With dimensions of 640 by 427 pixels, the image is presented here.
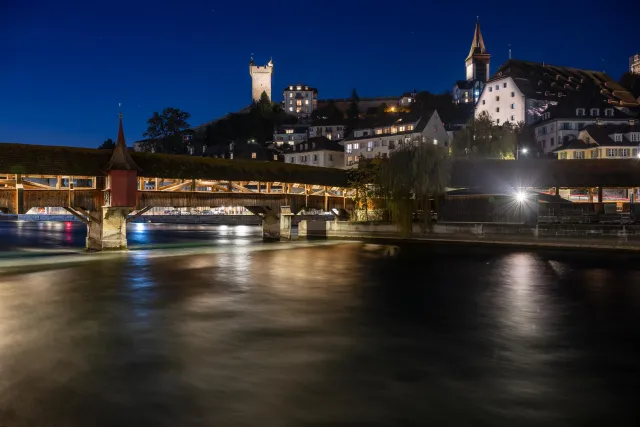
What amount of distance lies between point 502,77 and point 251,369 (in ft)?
306

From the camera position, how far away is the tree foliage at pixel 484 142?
6025 cm

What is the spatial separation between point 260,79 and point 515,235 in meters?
121

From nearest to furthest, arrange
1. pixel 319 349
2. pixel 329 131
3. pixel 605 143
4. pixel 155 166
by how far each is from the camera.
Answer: pixel 319 349
pixel 155 166
pixel 605 143
pixel 329 131

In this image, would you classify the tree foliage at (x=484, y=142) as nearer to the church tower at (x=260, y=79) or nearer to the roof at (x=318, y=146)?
the roof at (x=318, y=146)

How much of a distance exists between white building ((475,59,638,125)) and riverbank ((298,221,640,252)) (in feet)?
150

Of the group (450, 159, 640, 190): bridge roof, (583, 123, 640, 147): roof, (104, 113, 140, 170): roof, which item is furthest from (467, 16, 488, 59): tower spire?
(104, 113, 140, 170): roof

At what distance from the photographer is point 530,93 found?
9119 centimetres

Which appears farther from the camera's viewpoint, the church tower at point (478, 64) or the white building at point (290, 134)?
the church tower at point (478, 64)

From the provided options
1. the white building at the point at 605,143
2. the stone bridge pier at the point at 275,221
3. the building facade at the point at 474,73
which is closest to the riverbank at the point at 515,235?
the stone bridge pier at the point at 275,221

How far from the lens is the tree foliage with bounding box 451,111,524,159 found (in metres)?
60.2

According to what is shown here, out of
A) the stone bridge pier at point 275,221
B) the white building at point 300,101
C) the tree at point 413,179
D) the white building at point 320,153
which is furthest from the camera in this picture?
the white building at point 300,101

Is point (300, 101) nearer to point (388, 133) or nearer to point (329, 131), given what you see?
point (329, 131)

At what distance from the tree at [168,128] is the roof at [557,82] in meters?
65.6

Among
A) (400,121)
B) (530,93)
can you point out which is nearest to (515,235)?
(400,121)
